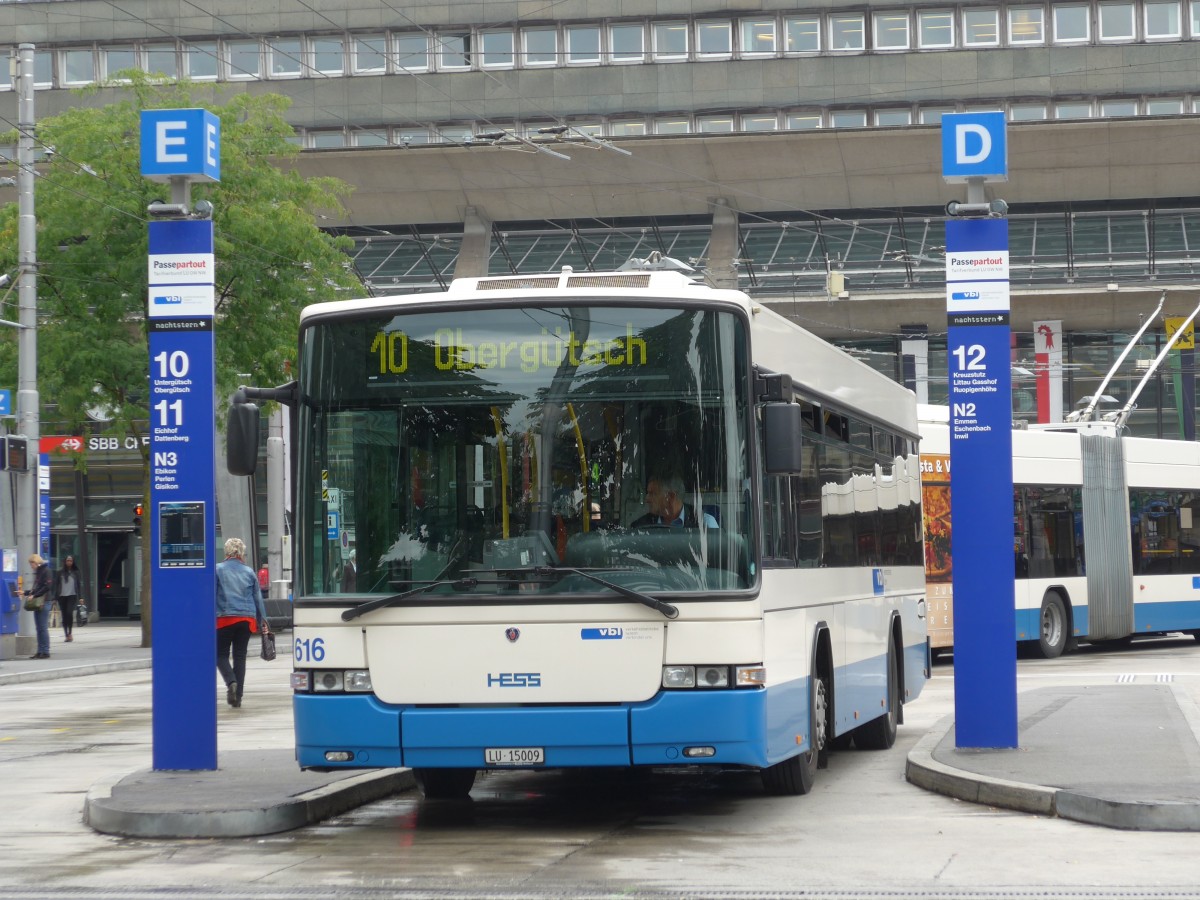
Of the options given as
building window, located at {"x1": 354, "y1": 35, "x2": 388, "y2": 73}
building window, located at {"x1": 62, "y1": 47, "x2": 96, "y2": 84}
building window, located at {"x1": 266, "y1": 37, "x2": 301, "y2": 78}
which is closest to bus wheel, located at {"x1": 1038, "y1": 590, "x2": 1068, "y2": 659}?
building window, located at {"x1": 354, "y1": 35, "x2": 388, "y2": 73}

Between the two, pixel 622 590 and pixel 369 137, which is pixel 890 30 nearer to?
pixel 369 137

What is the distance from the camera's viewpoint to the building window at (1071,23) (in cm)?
4500

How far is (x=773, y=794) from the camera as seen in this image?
11.6m

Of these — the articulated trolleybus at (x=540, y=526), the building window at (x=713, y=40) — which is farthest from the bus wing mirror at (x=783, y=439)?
the building window at (x=713, y=40)

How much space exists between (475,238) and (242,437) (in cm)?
3544

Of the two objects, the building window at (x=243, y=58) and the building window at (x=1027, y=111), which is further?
the building window at (x=243, y=58)

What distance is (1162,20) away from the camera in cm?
4500

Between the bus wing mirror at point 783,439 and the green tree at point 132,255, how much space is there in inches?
887

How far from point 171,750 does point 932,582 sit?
13932mm

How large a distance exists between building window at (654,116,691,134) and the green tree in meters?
14.8

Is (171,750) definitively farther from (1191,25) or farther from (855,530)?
(1191,25)

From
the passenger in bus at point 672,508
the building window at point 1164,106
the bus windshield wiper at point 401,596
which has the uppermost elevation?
the building window at point 1164,106

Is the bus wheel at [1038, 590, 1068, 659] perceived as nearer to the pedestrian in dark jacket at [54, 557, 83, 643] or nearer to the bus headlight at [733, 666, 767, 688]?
the bus headlight at [733, 666, 767, 688]

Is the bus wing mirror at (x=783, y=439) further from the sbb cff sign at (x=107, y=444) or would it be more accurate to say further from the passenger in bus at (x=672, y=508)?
the sbb cff sign at (x=107, y=444)
